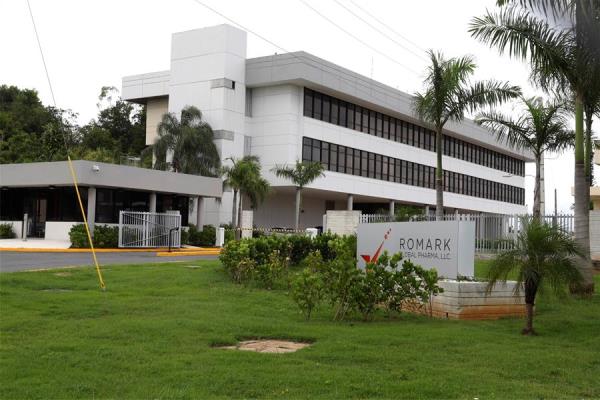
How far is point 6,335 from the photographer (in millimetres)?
8359

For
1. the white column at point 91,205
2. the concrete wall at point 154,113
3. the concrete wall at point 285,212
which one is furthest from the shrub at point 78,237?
the concrete wall at point 154,113

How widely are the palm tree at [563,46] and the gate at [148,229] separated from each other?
787 inches

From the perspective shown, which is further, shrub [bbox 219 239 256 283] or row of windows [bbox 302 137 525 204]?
row of windows [bbox 302 137 525 204]

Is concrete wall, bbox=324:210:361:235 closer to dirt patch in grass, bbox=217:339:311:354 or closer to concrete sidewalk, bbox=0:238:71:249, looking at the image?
concrete sidewalk, bbox=0:238:71:249

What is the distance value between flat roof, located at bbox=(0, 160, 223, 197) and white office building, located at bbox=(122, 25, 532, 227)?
674 centimetres

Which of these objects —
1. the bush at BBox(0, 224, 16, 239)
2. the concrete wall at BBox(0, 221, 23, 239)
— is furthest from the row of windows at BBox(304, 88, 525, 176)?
the bush at BBox(0, 224, 16, 239)

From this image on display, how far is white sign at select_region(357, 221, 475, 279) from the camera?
11.6 m

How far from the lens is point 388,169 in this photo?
176 feet

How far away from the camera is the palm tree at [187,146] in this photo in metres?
41.8

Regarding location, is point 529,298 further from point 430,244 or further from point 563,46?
point 563,46

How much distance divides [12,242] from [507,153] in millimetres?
56378

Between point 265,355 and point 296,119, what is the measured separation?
→ 3783 centimetres

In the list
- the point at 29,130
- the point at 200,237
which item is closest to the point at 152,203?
the point at 200,237

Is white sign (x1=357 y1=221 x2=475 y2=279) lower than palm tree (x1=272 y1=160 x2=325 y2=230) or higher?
lower
